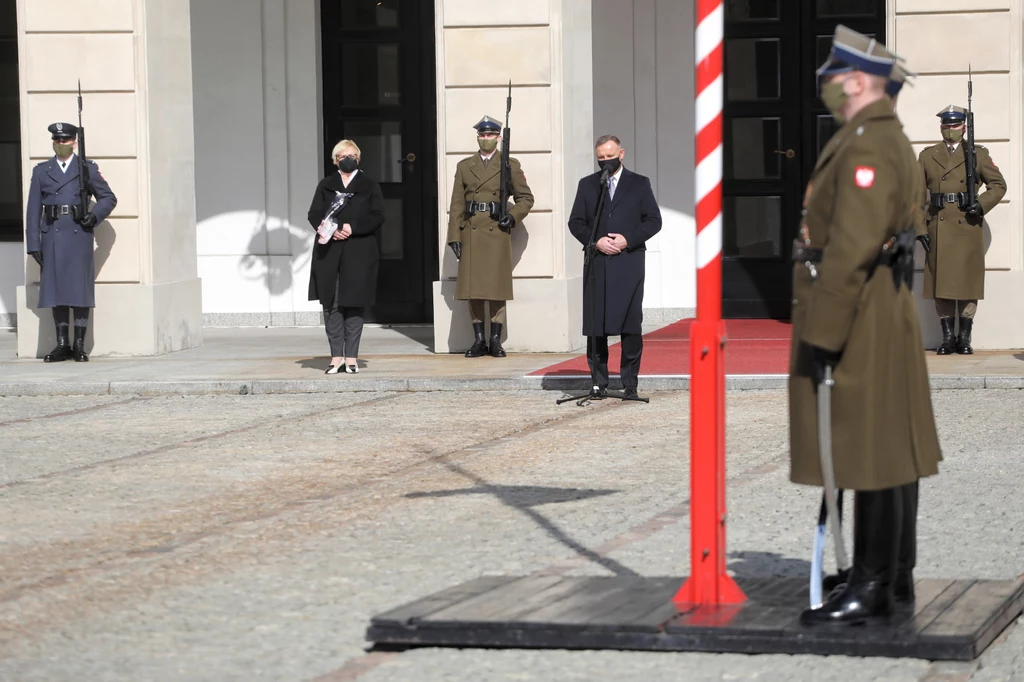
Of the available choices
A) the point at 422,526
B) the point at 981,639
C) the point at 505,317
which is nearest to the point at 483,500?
the point at 422,526

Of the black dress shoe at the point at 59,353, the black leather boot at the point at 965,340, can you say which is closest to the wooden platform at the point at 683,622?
the black leather boot at the point at 965,340

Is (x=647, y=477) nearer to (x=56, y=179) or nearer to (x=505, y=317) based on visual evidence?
(x=505, y=317)

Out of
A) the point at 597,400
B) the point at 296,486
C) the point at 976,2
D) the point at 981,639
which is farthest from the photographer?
the point at 976,2

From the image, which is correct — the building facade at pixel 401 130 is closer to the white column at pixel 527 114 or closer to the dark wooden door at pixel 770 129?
the dark wooden door at pixel 770 129

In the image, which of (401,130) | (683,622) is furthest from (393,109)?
(683,622)

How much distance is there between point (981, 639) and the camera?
5.40m

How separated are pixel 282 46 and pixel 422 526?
40.2 feet

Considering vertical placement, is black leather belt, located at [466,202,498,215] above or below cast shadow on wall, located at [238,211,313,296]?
above

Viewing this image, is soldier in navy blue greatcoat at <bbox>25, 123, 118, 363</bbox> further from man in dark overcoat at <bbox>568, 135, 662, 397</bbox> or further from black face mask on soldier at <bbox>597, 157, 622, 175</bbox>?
black face mask on soldier at <bbox>597, 157, 622, 175</bbox>

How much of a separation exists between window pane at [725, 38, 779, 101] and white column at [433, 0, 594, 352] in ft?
11.7

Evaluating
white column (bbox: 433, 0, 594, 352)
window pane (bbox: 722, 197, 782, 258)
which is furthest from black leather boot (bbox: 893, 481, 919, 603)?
window pane (bbox: 722, 197, 782, 258)

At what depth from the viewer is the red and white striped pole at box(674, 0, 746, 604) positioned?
5.77 m

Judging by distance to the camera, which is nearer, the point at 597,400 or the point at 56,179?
the point at 597,400

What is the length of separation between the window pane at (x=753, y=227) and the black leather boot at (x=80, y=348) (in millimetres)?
7037
